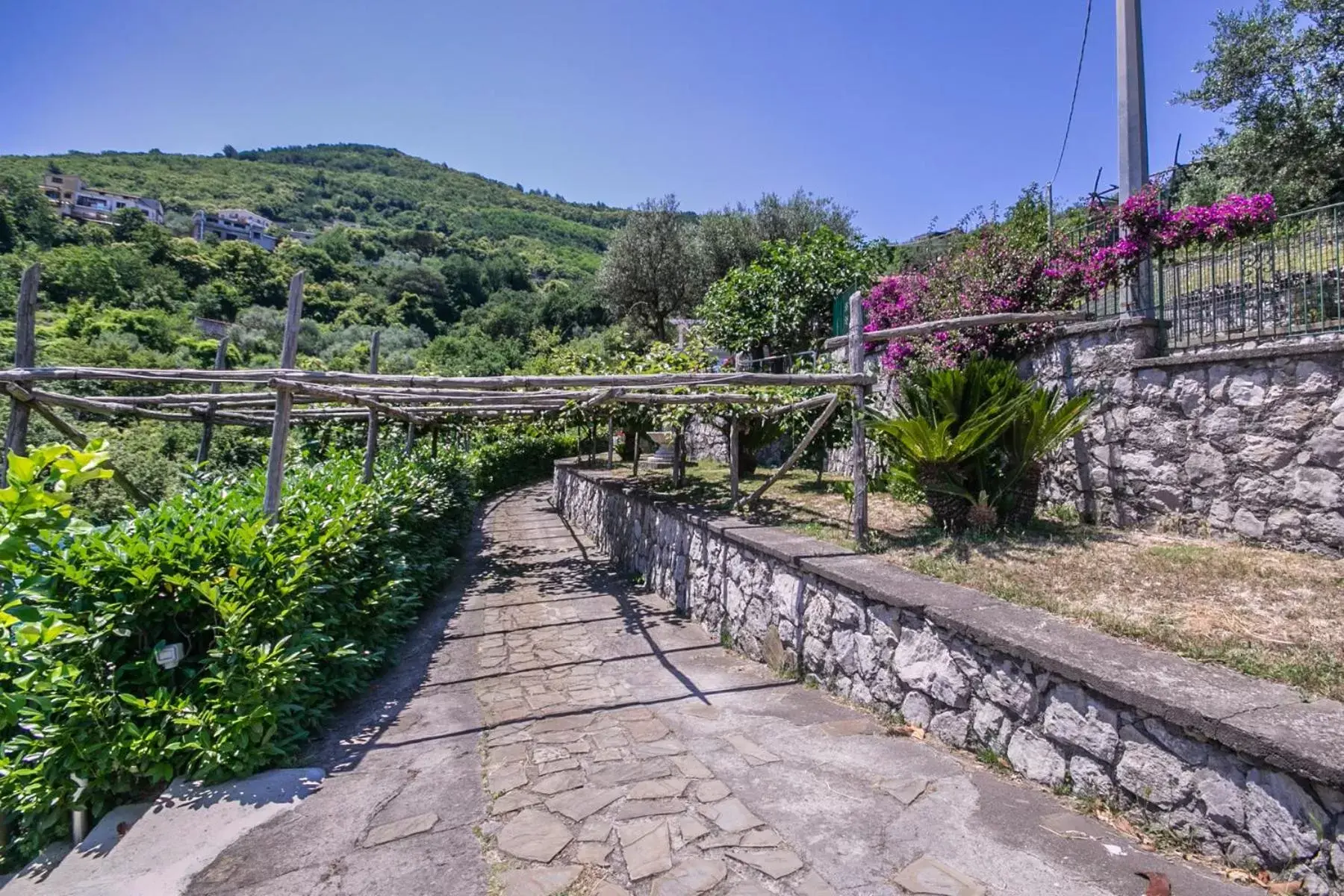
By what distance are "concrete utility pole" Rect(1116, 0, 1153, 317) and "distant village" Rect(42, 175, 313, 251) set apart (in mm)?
64454

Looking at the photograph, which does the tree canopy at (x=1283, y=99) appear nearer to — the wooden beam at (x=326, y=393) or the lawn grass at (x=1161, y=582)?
the lawn grass at (x=1161, y=582)

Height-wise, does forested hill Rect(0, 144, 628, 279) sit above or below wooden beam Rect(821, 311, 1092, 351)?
above

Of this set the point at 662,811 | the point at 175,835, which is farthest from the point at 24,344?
the point at 662,811

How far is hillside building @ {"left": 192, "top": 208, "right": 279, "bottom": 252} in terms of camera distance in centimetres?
5991

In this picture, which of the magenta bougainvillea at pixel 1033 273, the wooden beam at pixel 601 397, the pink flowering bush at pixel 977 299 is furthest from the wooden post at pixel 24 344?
the magenta bougainvillea at pixel 1033 273

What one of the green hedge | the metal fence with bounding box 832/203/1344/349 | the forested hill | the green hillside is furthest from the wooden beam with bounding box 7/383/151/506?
the forested hill

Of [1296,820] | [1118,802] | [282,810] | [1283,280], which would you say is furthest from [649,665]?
[1283,280]

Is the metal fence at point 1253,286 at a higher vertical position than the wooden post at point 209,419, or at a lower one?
higher

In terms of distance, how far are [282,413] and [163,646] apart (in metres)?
1.87

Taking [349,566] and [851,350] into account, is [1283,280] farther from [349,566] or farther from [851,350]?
[349,566]

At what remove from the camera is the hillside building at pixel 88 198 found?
5922 cm

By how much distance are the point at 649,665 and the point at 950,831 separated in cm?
284

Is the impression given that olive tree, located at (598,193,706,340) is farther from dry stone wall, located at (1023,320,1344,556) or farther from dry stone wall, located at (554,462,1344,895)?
dry stone wall, located at (554,462,1344,895)

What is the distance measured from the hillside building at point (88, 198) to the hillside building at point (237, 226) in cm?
348
